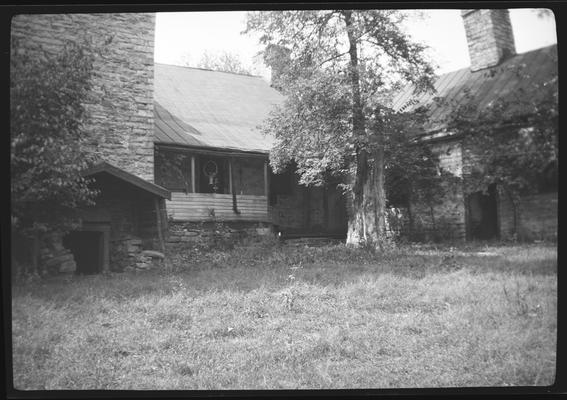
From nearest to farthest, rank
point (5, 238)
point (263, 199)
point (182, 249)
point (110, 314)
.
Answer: point (5, 238) → point (110, 314) → point (182, 249) → point (263, 199)

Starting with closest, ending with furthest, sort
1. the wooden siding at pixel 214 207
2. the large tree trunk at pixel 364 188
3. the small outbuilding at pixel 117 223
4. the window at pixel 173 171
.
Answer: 1. the small outbuilding at pixel 117 223
2. the wooden siding at pixel 214 207
3. the window at pixel 173 171
4. the large tree trunk at pixel 364 188

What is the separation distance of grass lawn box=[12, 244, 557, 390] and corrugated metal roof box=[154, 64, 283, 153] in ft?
6.72

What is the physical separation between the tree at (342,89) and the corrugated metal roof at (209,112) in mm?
290

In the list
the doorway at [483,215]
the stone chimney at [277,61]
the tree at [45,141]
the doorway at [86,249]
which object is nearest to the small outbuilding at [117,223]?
the doorway at [86,249]

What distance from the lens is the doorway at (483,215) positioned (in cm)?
358

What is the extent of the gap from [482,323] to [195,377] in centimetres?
231

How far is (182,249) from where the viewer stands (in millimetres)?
4930

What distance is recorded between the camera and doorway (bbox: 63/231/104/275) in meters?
3.73

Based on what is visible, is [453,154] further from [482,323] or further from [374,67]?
[374,67]

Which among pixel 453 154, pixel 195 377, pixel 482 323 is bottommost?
pixel 195 377

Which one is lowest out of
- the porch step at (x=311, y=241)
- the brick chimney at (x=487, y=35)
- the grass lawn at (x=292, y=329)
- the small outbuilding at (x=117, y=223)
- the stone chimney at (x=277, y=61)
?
the grass lawn at (x=292, y=329)

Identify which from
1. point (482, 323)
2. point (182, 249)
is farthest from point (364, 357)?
point (182, 249)

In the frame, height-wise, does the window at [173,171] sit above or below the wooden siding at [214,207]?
above

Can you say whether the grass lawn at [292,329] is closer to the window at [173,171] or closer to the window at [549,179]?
the window at [549,179]
